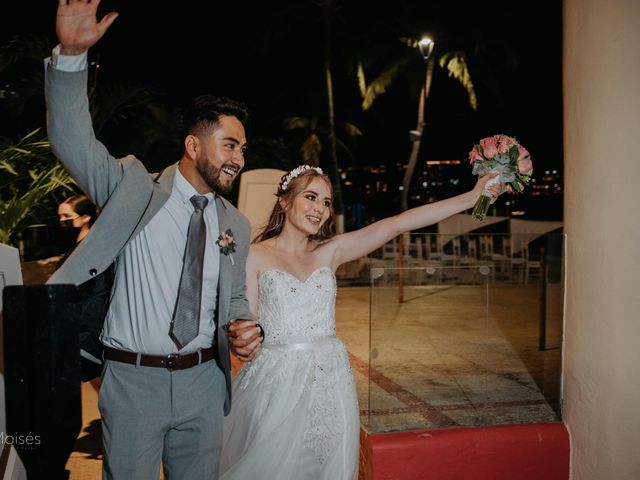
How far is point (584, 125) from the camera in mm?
3633

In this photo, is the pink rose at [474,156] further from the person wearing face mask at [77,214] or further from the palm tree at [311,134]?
the palm tree at [311,134]

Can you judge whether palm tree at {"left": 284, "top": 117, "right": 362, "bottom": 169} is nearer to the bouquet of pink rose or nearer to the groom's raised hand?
the bouquet of pink rose

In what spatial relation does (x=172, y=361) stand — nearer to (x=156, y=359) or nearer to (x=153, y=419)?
(x=156, y=359)

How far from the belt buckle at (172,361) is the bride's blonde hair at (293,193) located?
1.60 metres

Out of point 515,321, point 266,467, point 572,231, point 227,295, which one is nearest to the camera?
point 227,295

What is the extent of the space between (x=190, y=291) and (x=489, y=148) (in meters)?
2.08

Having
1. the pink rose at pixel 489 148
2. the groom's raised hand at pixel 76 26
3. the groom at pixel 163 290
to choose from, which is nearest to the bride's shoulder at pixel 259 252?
the groom at pixel 163 290

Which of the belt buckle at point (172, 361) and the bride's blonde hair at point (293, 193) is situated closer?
the belt buckle at point (172, 361)

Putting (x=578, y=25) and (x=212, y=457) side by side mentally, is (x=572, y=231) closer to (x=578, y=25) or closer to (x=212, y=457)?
(x=578, y=25)

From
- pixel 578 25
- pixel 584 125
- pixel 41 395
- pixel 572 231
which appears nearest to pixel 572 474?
pixel 572 231

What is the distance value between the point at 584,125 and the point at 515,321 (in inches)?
110

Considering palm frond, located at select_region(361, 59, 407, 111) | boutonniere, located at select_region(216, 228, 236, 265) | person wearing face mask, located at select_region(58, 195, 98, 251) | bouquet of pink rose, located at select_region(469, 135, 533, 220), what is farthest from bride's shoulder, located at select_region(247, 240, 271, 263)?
palm frond, located at select_region(361, 59, 407, 111)

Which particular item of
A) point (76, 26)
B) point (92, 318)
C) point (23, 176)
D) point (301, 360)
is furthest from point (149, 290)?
point (23, 176)

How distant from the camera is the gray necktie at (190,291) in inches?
101
